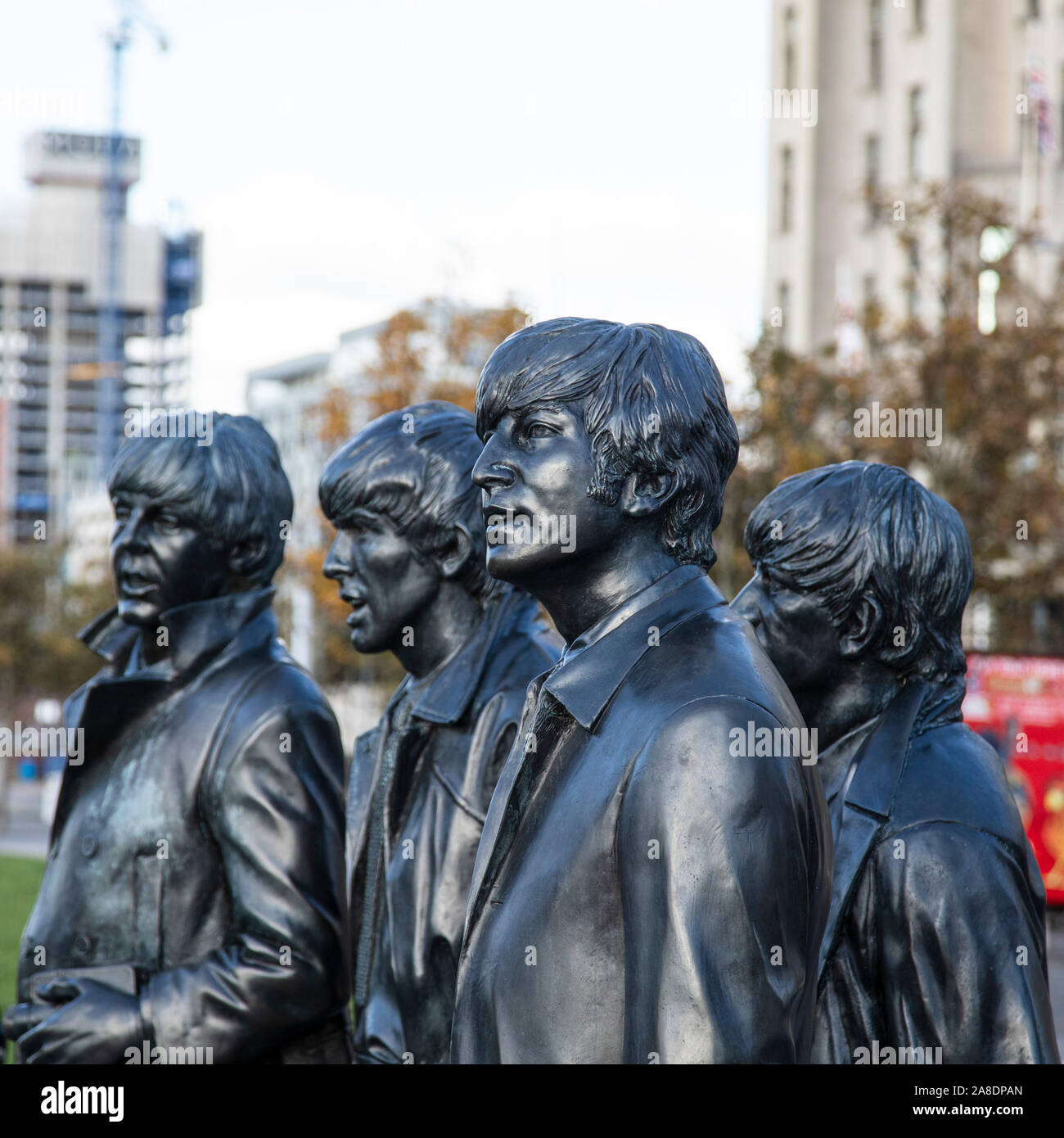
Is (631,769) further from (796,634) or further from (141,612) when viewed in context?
(141,612)

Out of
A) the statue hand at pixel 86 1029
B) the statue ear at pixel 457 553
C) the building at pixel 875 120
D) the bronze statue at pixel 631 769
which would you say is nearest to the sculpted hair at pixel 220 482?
the statue ear at pixel 457 553

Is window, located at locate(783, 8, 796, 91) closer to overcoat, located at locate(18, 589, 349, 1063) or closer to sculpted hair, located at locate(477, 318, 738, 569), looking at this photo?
overcoat, located at locate(18, 589, 349, 1063)

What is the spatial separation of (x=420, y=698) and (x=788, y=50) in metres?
45.5

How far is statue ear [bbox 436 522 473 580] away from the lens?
447cm

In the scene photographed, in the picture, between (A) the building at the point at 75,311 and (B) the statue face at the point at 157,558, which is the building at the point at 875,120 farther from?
(A) the building at the point at 75,311

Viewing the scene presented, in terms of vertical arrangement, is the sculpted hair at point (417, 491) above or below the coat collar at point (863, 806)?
above

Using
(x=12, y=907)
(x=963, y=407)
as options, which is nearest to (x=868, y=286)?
(x=963, y=407)

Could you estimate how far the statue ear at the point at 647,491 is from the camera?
8.13 feet

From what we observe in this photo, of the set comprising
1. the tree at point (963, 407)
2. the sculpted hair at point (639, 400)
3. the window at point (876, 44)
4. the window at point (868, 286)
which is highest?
the window at point (876, 44)

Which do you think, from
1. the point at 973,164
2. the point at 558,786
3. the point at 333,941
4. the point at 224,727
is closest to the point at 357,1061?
the point at 333,941

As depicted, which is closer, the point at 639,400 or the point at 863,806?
the point at 639,400

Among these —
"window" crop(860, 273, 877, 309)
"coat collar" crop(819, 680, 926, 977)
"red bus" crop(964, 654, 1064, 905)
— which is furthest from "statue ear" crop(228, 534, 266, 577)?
"window" crop(860, 273, 877, 309)

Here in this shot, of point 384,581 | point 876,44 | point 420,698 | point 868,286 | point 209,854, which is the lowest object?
point 209,854

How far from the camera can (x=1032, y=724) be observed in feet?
60.2
